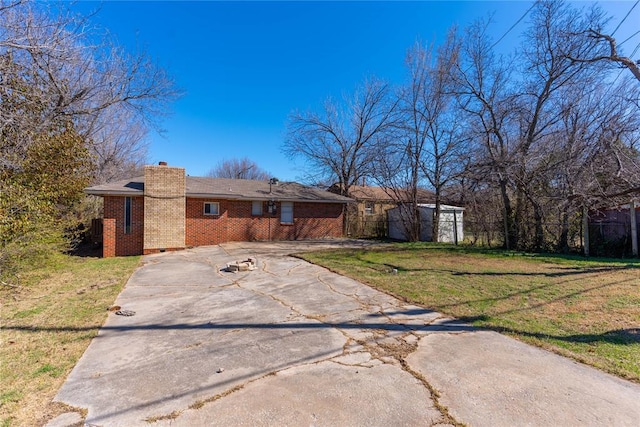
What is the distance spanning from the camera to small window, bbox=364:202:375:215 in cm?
2614

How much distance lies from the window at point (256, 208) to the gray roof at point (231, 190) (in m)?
0.44

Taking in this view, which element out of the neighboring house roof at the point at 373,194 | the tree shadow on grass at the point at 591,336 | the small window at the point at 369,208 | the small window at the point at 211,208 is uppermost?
the neighboring house roof at the point at 373,194

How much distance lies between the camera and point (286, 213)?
56.1 feet

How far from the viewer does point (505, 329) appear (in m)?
4.23

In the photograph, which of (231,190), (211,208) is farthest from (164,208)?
(231,190)

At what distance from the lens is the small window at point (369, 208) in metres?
26.1

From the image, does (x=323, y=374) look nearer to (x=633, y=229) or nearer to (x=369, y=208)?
(x=633, y=229)

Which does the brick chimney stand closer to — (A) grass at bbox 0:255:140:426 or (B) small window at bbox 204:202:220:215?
(B) small window at bbox 204:202:220:215

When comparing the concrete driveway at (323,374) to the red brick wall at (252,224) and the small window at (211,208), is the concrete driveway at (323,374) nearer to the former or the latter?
the red brick wall at (252,224)

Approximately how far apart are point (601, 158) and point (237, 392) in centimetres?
1302

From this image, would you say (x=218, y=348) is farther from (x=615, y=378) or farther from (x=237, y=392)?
(x=615, y=378)

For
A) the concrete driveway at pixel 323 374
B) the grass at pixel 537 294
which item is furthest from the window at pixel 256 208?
the concrete driveway at pixel 323 374

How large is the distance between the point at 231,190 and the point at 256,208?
159 cm

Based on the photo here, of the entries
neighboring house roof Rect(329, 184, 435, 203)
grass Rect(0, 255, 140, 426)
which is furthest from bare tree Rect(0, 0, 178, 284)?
neighboring house roof Rect(329, 184, 435, 203)
